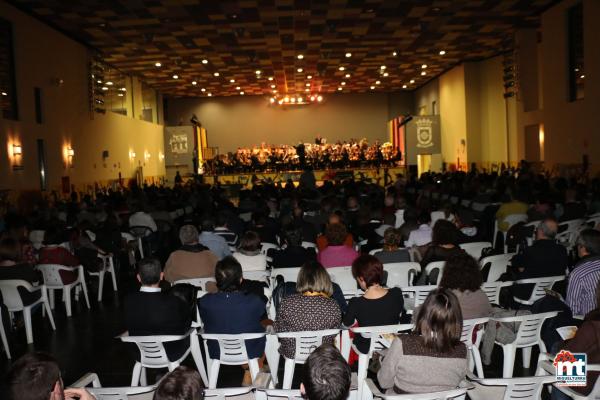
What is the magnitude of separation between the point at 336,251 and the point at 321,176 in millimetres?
20412

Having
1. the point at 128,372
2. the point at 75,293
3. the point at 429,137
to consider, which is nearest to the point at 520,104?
Answer: the point at 429,137

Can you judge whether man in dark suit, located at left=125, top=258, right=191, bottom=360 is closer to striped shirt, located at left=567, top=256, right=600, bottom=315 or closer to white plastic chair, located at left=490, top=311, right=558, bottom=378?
white plastic chair, located at left=490, top=311, right=558, bottom=378

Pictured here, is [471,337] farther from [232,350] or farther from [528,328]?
[232,350]

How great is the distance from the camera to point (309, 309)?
13.1ft

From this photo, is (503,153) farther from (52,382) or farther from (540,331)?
(52,382)

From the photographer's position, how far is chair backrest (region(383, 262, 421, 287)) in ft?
18.3

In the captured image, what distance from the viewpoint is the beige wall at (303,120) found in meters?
31.5

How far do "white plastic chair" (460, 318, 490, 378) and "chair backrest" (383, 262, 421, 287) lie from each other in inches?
41.8

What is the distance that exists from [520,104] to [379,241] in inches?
467

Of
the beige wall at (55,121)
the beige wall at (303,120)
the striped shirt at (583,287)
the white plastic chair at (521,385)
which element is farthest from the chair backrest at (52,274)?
the beige wall at (303,120)

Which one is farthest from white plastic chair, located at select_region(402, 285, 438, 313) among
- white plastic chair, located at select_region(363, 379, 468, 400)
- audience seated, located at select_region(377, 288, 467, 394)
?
white plastic chair, located at select_region(363, 379, 468, 400)

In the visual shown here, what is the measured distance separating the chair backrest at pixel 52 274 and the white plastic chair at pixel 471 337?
4525 mm

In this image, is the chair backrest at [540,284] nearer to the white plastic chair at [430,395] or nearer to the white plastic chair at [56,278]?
the white plastic chair at [430,395]

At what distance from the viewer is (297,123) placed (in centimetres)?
3194
